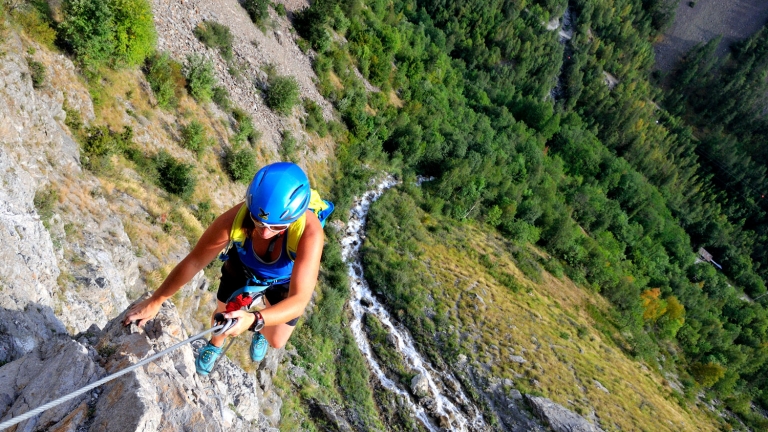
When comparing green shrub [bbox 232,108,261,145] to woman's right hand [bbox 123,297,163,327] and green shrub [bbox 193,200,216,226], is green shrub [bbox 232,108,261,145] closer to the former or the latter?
green shrub [bbox 193,200,216,226]

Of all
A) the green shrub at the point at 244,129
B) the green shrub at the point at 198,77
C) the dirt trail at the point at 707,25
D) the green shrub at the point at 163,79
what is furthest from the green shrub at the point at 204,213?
the dirt trail at the point at 707,25

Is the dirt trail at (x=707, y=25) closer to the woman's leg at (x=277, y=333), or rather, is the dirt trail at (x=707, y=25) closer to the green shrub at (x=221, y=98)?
the green shrub at (x=221, y=98)

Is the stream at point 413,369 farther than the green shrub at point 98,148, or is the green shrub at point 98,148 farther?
the stream at point 413,369

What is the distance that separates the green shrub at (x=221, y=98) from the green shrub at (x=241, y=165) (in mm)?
3163

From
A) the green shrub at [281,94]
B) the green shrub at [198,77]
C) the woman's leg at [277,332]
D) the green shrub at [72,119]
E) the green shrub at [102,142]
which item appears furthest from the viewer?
the green shrub at [281,94]

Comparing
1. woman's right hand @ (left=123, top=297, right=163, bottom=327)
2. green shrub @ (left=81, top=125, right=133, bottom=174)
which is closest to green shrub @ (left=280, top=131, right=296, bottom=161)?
green shrub @ (left=81, top=125, right=133, bottom=174)

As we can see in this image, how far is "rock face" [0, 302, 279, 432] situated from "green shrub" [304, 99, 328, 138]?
24.4 metres

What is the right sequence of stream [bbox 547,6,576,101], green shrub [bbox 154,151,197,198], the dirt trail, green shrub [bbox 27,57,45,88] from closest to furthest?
1. green shrub [bbox 27,57,45,88]
2. green shrub [bbox 154,151,197,198]
3. stream [bbox 547,6,576,101]
4. the dirt trail

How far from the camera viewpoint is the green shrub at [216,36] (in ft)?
75.7

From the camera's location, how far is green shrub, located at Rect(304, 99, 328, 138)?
30.0m

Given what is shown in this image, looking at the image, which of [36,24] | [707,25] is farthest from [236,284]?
[707,25]

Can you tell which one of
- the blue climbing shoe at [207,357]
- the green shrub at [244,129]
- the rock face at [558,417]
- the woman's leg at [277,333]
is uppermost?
the woman's leg at [277,333]

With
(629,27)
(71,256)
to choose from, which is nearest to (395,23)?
(71,256)

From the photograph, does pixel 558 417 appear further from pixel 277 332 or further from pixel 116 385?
pixel 116 385
